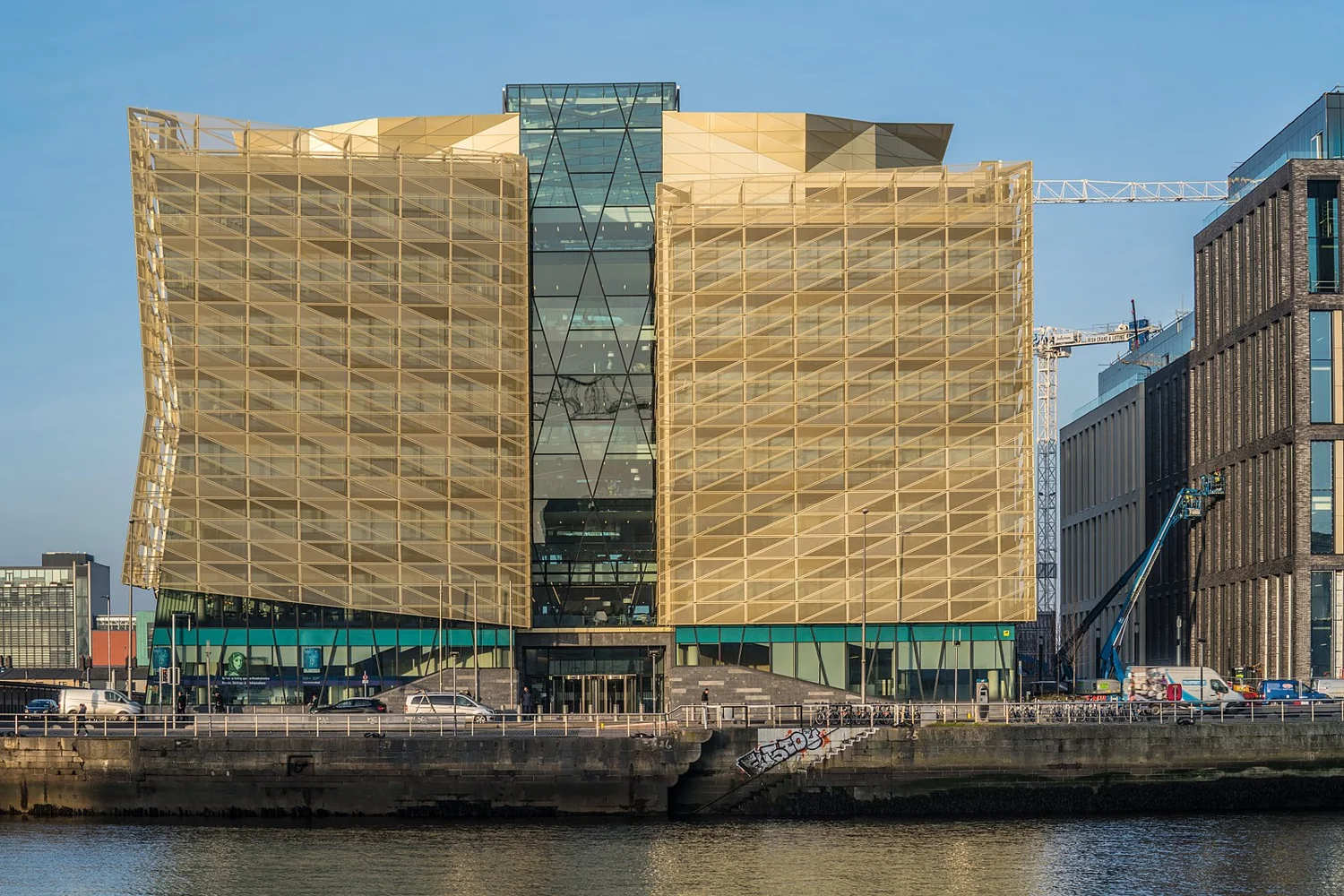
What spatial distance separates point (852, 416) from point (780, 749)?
30.5m

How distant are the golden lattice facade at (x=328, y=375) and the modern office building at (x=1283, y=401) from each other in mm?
44792

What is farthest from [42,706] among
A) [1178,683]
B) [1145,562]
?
[1145,562]

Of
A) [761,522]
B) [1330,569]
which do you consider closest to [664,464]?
[761,522]

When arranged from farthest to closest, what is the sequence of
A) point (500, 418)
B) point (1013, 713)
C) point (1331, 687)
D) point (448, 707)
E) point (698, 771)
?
point (500, 418) < point (1331, 687) < point (448, 707) < point (1013, 713) < point (698, 771)

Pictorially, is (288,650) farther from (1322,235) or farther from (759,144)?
(1322,235)

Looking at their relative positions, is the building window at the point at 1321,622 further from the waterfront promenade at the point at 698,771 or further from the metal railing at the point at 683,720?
the waterfront promenade at the point at 698,771

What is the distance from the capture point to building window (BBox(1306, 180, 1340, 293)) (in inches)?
4355

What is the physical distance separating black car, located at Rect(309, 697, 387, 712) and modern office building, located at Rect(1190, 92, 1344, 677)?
52953mm

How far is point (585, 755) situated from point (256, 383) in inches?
1447

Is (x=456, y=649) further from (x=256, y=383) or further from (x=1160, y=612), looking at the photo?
(x=1160, y=612)

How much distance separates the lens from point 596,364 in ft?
360

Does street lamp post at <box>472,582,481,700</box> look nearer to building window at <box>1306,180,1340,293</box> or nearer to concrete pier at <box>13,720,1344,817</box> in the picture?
concrete pier at <box>13,720,1344,817</box>

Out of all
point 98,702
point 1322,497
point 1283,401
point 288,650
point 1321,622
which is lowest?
point 98,702

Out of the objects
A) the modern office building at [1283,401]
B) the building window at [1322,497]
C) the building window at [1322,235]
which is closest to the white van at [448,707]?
the modern office building at [1283,401]
